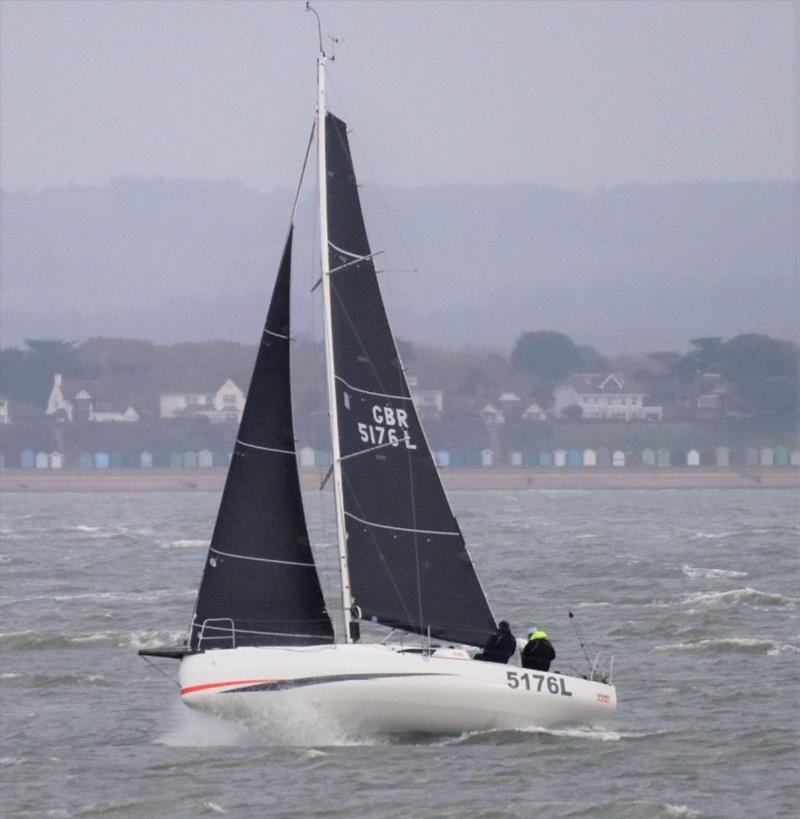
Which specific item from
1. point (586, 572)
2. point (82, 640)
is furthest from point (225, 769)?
point (586, 572)

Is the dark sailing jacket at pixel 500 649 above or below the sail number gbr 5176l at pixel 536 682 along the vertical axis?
above

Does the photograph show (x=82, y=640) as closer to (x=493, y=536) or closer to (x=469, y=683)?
(x=469, y=683)

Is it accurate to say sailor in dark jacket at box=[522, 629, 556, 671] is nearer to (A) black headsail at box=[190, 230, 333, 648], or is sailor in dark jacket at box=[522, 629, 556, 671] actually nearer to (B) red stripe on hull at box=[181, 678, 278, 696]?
(A) black headsail at box=[190, 230, 333, 648]

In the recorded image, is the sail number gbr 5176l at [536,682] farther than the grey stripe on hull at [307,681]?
Yes

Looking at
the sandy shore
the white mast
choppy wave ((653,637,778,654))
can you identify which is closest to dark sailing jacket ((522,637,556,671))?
the white mast

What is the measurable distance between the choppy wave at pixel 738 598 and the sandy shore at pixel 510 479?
124m

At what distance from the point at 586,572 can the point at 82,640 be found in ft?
63.1

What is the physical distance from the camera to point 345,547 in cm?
2386

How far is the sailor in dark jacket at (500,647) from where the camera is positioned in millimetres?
23766

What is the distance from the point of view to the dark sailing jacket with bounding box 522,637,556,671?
77.9 ft

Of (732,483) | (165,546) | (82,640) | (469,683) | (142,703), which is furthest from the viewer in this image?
(732,483)

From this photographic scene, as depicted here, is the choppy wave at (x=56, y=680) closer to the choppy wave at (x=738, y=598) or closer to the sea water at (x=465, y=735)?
the sea water at (x=465, y=735)

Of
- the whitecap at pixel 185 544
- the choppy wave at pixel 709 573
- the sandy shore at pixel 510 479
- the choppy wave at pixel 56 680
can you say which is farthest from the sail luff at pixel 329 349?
the sandy shore at pixel 510 479

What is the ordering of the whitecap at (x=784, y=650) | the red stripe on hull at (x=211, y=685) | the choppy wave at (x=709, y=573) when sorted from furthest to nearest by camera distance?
the choppy wave at (x=709, y=573) < the whitecap at (x=784, y=650) < the red stripe on hull at (x=211, y=685)
